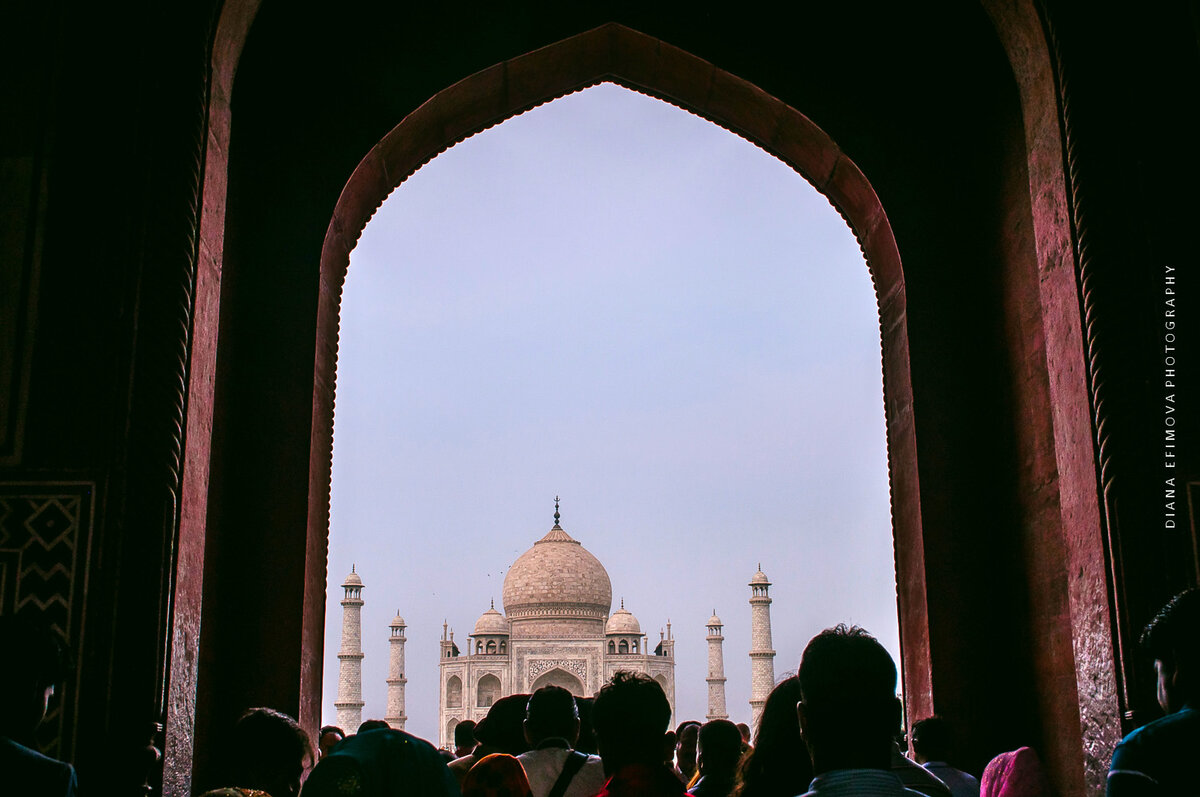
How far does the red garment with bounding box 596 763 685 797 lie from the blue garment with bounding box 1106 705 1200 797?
2.34 feet

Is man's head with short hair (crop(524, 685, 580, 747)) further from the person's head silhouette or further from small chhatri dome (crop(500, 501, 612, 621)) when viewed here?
small chhatri dome (crop(500, 501, 612, 621))

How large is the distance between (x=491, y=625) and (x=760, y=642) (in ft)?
22.7

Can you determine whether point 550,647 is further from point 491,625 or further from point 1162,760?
point 1162,760

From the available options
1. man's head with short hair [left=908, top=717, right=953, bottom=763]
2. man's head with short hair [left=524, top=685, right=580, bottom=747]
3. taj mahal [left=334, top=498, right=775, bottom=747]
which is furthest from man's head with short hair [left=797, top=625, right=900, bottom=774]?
taj mahal [left=334, top=498, right=775, bottom=747]

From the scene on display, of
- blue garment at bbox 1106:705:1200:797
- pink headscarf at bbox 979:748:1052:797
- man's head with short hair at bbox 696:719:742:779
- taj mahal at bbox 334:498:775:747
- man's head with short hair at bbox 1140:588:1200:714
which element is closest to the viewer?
blue garment at bbox 1106:705:1200:797

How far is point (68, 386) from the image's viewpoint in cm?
318

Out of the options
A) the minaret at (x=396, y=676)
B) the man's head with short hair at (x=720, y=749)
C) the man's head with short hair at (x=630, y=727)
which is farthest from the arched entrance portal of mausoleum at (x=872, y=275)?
the minaret at (x=396, y=676)

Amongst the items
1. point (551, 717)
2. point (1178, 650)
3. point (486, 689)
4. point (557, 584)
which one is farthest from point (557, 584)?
point (1178, 650)

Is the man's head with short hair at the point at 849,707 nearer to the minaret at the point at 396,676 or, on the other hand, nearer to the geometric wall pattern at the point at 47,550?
the geometric wall pattern at the point at 47,550

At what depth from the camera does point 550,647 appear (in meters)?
28.1

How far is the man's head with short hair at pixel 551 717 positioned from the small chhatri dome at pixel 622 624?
27.1 metres

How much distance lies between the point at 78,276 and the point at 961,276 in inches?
123

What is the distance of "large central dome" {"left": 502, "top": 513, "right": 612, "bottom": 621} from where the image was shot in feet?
94.4

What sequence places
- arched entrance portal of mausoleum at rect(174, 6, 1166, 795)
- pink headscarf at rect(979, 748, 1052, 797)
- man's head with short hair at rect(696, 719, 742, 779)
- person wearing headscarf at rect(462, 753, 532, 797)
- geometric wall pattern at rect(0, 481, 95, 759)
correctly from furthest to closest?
arched entrance portal of mausoleum at rect(174, 6, 1166, 795) < pink headscarf at rect(979, 748, 1052, 797) < geometric wall pattern at rect(0, 481, 95, 759) < man's head with short hair at rect(696, 719, 742, 779) < person wearing headscarf at rect(462, 753, 532, 797)
